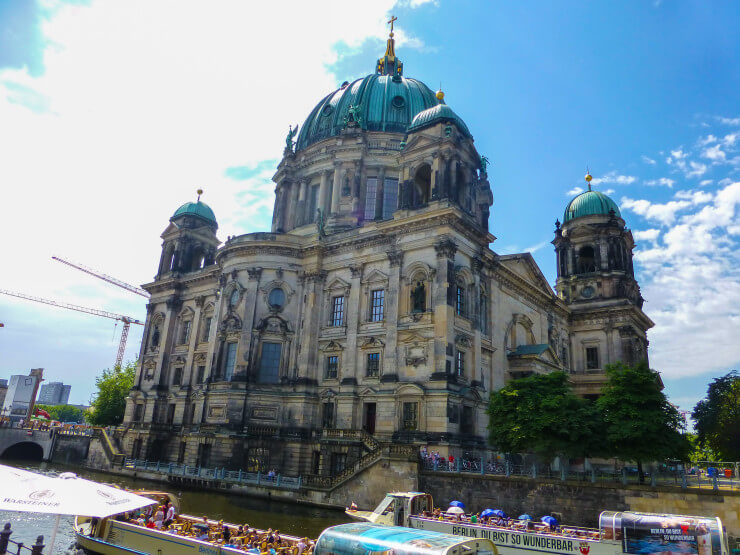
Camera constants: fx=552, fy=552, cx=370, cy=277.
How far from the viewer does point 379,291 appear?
132 ft

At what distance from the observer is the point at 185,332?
181ft

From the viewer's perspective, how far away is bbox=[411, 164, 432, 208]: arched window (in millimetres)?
40938

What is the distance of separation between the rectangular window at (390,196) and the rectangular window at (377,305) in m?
11.4

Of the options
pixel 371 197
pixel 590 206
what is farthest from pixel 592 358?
pixel 371 197

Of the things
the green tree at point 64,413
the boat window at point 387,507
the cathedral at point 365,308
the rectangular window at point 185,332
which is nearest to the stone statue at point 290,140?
the cathedral at point 365,308

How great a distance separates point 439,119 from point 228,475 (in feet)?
95.2

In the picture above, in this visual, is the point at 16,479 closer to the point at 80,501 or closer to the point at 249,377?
the point at 80,501

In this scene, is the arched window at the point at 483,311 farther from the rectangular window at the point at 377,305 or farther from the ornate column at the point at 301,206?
the ornate column at the point at 301,206

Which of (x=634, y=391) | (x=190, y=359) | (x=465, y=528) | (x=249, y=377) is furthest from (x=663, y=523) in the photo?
(x=190, y=359)

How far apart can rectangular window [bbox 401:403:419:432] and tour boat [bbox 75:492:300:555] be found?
16.6 m

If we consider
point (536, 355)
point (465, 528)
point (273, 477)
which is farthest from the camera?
point (536, 355)


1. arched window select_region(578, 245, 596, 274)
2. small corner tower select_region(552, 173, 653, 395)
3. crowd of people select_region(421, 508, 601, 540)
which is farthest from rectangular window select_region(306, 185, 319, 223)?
crowd of people select_region(421, 508, 601, 540)

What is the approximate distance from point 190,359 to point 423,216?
89.8ft

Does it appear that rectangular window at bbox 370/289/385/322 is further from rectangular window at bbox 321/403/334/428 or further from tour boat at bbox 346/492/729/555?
tour boat at bbox 346/492/729/555
